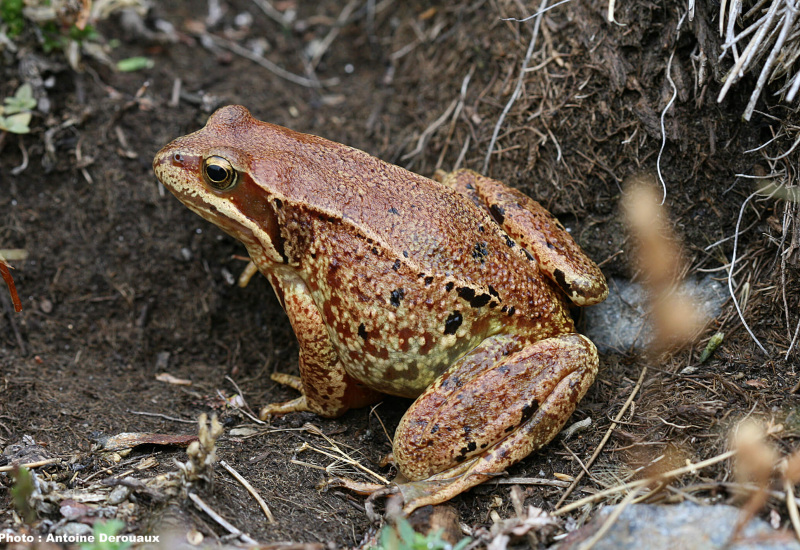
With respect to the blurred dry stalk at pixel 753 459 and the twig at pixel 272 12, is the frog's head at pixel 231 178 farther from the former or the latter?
the twig at pixel 272 12

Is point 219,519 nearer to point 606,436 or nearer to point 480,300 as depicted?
point 480,300

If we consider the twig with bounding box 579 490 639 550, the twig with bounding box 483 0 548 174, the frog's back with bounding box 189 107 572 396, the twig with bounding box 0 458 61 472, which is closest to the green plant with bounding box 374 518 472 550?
the twig with bounding box 579 490 639 550

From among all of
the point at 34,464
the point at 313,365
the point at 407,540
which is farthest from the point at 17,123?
the point at 407,540

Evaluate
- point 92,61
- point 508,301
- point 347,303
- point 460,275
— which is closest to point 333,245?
point 347,303

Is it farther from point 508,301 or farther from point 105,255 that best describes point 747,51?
point 105,255

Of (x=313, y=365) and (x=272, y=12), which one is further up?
(x=272, y=12)

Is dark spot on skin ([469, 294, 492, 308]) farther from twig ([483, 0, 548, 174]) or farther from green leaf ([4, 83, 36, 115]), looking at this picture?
green leaf ([4, 83, 36, 115])
